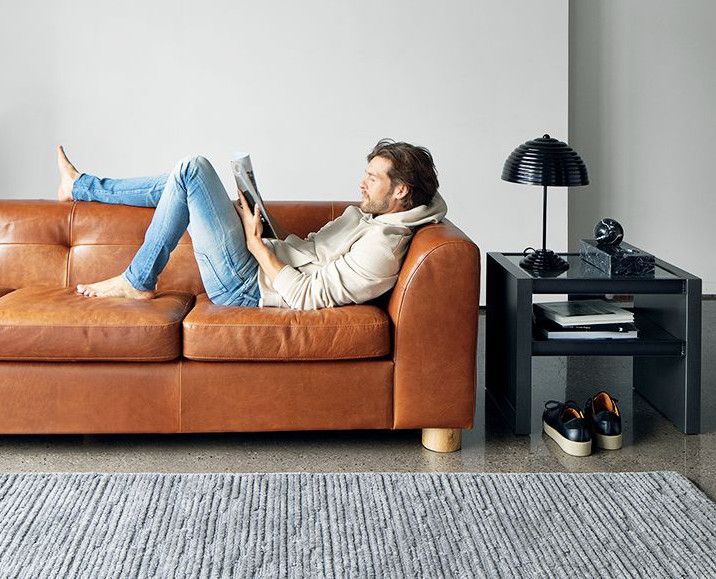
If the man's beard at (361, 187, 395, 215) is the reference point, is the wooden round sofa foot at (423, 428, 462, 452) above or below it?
below

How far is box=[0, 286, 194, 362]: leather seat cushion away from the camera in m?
3.17

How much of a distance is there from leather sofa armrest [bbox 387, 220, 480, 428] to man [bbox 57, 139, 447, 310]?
177 millimetres

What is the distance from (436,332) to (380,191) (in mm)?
561

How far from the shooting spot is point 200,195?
11.3ft

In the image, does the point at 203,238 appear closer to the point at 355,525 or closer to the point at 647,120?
the point at 355,525

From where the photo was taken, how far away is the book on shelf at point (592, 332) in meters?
3.45

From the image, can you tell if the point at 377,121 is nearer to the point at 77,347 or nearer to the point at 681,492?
the point at 77,347

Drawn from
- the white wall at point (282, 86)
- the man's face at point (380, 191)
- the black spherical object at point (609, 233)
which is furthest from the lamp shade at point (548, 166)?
the white wall at point (282, 86)

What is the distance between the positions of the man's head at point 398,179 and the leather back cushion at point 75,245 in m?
0.76

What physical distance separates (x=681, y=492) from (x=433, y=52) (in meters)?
2.93

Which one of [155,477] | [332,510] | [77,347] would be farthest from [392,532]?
[77,347]

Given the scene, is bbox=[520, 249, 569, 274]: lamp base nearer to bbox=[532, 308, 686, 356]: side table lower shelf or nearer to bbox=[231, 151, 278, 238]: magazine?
bbox=[532, 308, 686, 356]: side table lower shelf

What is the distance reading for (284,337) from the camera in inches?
125

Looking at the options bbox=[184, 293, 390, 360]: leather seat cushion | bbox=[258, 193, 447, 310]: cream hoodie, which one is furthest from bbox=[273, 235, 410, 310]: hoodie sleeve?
bbox=[184, 293, 390, 360]: leather seat cushion
